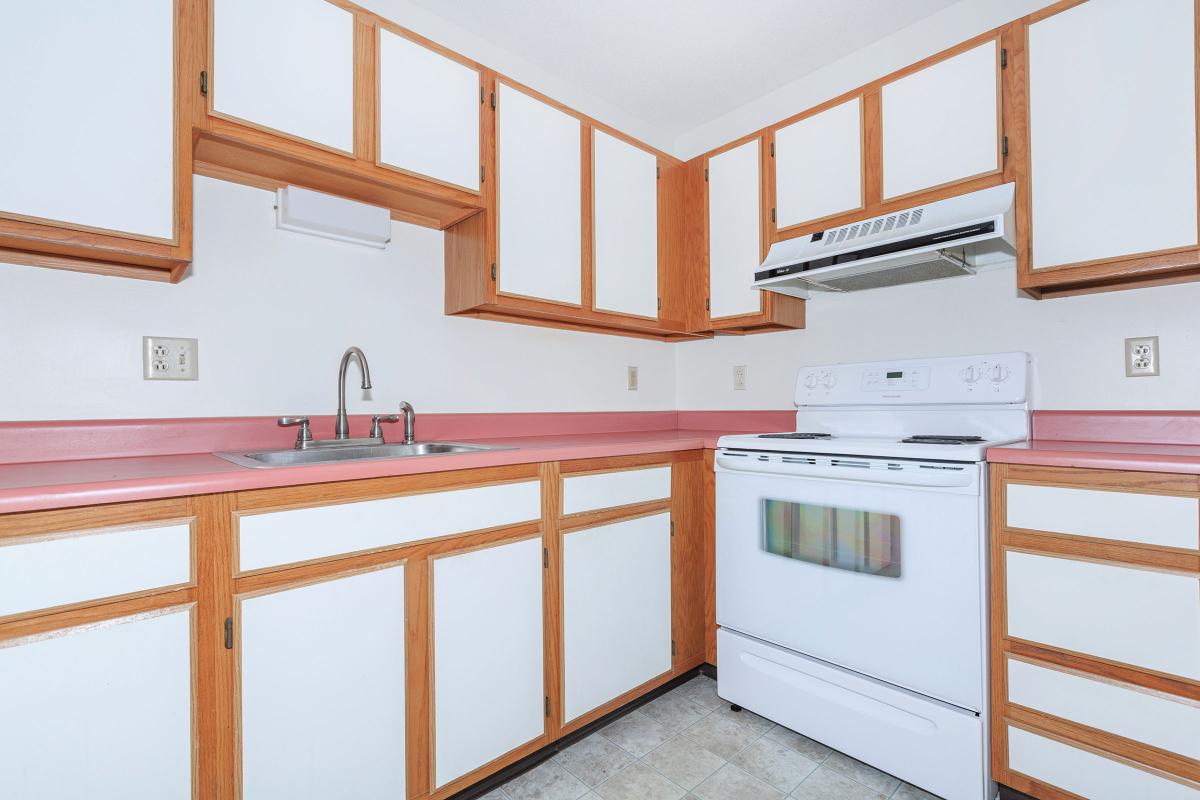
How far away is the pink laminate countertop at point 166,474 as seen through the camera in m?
0.93

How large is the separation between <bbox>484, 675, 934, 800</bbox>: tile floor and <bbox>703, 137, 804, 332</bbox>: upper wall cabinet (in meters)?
1.53

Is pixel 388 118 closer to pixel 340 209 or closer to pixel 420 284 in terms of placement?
pixel 340 209

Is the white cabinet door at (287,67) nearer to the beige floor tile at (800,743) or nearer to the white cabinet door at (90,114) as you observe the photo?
the white cabinet door at (90,114)

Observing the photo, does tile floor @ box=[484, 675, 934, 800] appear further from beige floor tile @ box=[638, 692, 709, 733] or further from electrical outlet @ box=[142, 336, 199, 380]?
electrical outlet @ box=[142, 336, 199, 380]

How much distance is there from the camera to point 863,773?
162cm

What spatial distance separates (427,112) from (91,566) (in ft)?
4.77

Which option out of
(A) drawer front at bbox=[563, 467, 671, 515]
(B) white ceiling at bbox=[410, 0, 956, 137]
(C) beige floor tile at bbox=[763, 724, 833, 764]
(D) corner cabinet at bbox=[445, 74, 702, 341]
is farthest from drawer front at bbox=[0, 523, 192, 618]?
(B) white ceiling at bbox=[410, 0, 956, 137]

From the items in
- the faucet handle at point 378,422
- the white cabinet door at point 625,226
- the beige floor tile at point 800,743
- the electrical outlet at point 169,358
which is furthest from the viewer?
the white cabinet door at point 625,226

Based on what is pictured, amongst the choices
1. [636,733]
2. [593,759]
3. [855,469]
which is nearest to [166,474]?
[593,759]

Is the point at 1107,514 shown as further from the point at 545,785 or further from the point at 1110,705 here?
the point at 545,785

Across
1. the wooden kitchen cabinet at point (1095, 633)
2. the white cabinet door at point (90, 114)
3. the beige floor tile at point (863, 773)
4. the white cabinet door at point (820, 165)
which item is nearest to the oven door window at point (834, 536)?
the wooden kitchen cabinet at point (1095, 633)

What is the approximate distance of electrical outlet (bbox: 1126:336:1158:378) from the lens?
5.42ft

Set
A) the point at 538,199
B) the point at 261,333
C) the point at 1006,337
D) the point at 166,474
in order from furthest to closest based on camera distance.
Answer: the point at 538,199 → the point at 1006,337 → the point at 261,333 → the point at 166,474

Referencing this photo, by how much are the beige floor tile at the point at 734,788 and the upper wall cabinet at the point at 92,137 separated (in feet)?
6.34
